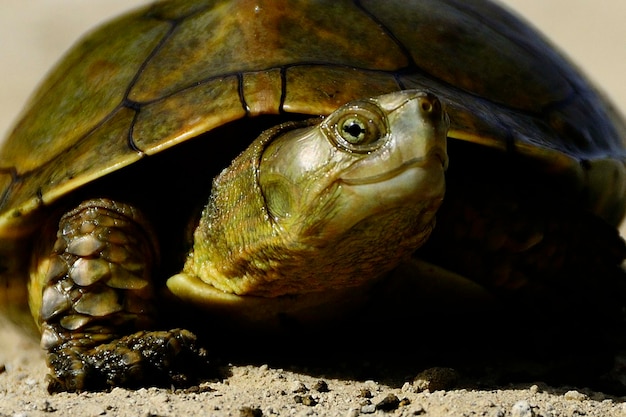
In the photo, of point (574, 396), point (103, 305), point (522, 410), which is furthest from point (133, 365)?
point (574, 396)

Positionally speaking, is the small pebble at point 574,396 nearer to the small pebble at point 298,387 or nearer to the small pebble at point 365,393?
the small pebble at point 365,393

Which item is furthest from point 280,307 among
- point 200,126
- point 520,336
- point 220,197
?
point 520,336

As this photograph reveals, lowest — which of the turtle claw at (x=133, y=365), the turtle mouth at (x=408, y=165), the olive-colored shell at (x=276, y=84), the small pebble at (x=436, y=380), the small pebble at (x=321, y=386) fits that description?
the small pebble at (x=436, y=380)

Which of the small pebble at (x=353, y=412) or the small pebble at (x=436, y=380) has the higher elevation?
the small pebble at (x=436, y=380)

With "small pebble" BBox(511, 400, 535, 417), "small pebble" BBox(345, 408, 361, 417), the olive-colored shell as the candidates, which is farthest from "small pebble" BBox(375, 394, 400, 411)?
the olive-colored shell

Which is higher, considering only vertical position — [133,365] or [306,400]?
[133,365]

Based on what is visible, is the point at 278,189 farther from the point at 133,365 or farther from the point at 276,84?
the point at 133,365

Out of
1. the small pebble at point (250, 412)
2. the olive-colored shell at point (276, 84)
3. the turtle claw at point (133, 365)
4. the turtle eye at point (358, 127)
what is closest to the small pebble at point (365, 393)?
the small pebble at point (250, 412)

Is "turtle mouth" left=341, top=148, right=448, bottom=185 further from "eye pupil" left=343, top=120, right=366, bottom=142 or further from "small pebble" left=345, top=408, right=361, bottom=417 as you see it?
"small pebble" left=345, top=408, right=361, bottom=417
